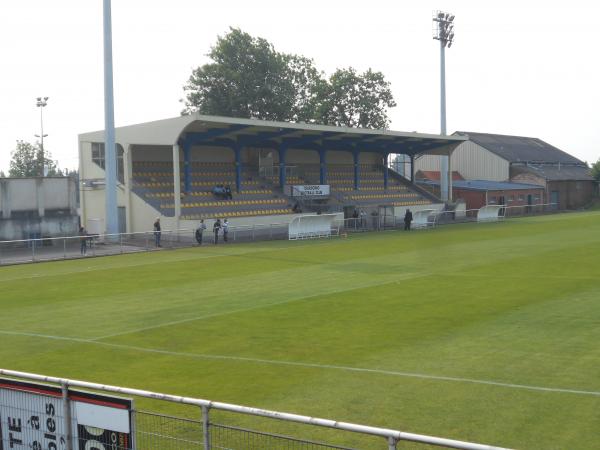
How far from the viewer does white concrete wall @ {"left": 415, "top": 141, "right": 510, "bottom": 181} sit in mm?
76562

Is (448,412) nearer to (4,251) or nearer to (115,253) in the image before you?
(115,253)

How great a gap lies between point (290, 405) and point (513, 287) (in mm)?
11791

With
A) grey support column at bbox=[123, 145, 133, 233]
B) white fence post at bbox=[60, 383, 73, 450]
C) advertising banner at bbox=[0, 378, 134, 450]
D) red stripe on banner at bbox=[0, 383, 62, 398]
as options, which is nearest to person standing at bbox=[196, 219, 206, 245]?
grey support column at bbox=[123, 145, 133, 233]

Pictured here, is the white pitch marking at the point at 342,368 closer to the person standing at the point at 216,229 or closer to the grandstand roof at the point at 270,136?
the person standing at the point at 216,229

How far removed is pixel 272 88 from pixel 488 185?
26.6 metres

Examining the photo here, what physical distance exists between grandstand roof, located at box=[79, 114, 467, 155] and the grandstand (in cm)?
7

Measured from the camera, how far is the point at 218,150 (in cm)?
5119

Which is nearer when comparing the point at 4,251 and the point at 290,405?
the point at 290,405

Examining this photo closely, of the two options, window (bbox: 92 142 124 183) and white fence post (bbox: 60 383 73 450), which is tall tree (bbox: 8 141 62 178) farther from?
white fence post (bbox: 60 383 73 450)

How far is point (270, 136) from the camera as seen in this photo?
1918 inches

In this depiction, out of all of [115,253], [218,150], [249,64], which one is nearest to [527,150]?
[249,64]

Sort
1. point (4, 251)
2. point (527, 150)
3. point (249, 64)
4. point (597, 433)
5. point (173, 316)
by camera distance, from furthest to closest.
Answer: point (527, 150) → point (249, 64) → point (4, 251) → point (173, 316) → point (597, 433)

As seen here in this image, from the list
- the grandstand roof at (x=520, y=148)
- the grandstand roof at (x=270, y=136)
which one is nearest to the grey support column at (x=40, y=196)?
the grandstand roof at (x=270, y=136)

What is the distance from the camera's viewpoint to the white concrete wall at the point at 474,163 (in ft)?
251
